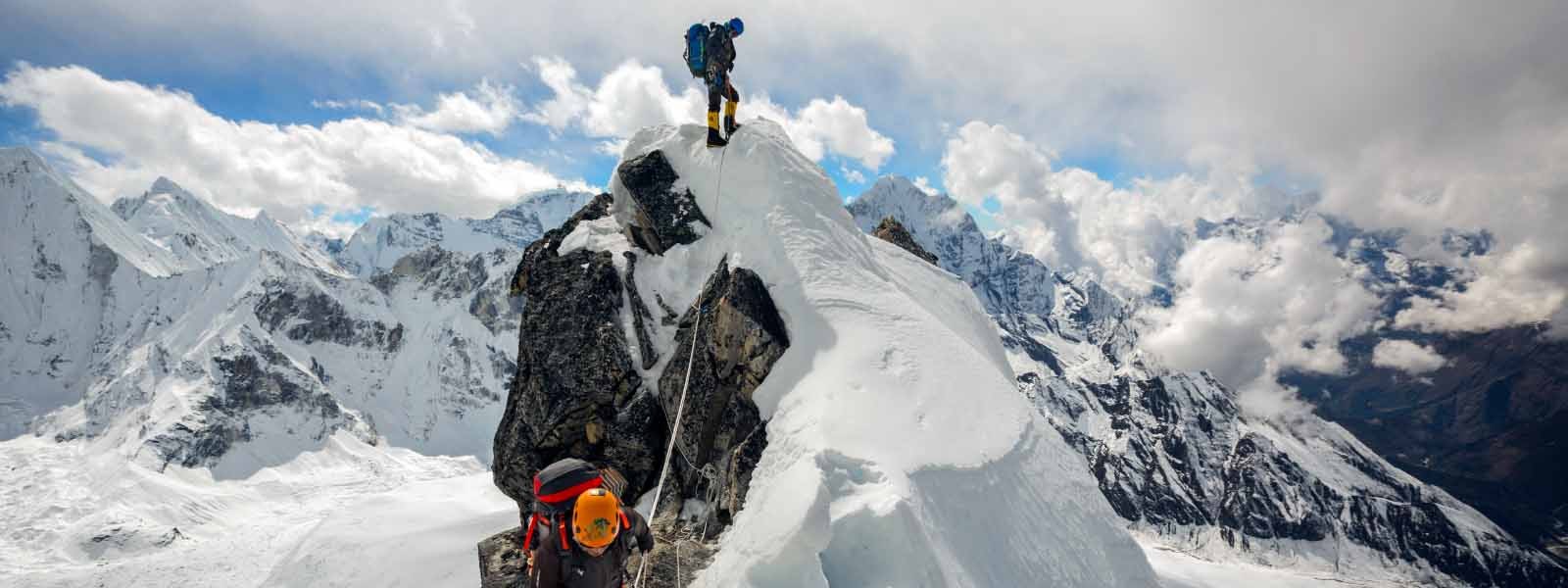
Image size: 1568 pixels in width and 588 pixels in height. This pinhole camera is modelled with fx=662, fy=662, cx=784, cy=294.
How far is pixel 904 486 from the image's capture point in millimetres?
10656

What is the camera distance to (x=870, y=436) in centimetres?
1209

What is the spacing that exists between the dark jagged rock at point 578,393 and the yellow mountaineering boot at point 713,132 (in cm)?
554

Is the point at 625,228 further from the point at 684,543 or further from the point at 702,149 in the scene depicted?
the point at 684,543

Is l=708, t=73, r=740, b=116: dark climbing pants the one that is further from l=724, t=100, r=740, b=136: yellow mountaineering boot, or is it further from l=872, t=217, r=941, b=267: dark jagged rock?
l=872, t=217, r=941, b=267: dark jagged rock

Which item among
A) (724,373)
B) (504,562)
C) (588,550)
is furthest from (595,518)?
(504,562)

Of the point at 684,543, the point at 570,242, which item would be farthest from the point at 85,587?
the point at 684,543

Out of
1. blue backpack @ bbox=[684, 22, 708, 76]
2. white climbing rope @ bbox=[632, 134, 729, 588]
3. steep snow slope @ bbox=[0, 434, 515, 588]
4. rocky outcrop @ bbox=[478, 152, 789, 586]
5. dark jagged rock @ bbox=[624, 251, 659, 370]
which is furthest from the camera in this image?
steep snow slope @ bbox=[0, 434, 515, 588]

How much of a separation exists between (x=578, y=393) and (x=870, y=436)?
9856mm

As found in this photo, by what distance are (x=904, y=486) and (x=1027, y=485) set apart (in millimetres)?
3864

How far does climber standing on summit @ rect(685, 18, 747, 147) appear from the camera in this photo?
73.6 ft

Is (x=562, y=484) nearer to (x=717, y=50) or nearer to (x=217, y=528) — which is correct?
(x=717, y=50)

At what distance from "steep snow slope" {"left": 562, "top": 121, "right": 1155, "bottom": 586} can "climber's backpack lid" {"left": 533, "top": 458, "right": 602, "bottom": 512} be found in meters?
3.84

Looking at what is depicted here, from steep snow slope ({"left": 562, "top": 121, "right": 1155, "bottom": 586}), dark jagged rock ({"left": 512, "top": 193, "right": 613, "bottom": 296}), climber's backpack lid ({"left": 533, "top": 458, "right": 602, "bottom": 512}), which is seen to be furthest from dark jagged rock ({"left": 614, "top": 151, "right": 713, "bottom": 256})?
climber's backpack lid ({"left": 533, "top": 458, "right": 602, "bottom": 512})

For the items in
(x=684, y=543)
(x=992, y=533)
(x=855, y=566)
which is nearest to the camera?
(x=855, y=566)
